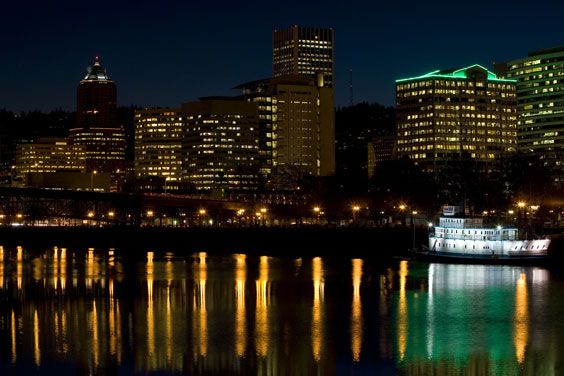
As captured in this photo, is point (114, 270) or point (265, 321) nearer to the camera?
point (265, 321)

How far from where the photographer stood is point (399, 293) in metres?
73.3

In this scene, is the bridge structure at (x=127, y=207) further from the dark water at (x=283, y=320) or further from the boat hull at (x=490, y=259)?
the boat hull at (x=490, y=259)

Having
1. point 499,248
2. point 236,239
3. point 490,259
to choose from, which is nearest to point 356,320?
point 490,259

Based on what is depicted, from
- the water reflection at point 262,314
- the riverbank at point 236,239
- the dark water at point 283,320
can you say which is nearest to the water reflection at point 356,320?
the dark water at point 283,320

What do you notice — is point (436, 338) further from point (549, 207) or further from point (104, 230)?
point (549, 207)

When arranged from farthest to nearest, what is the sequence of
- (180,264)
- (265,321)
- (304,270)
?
(180,264) < (304,270) < (265,321)

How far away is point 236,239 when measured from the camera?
429 feet

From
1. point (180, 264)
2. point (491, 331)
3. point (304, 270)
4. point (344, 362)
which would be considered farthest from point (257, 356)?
point (180, 264)

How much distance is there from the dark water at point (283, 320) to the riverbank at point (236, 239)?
26.5 metres

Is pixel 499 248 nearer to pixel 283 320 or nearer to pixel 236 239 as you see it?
pixel 283 320

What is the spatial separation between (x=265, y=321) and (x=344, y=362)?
1211 cm

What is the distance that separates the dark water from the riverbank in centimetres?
2647

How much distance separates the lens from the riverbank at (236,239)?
12012 centimetres

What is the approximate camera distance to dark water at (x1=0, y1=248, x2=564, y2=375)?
4869cm
